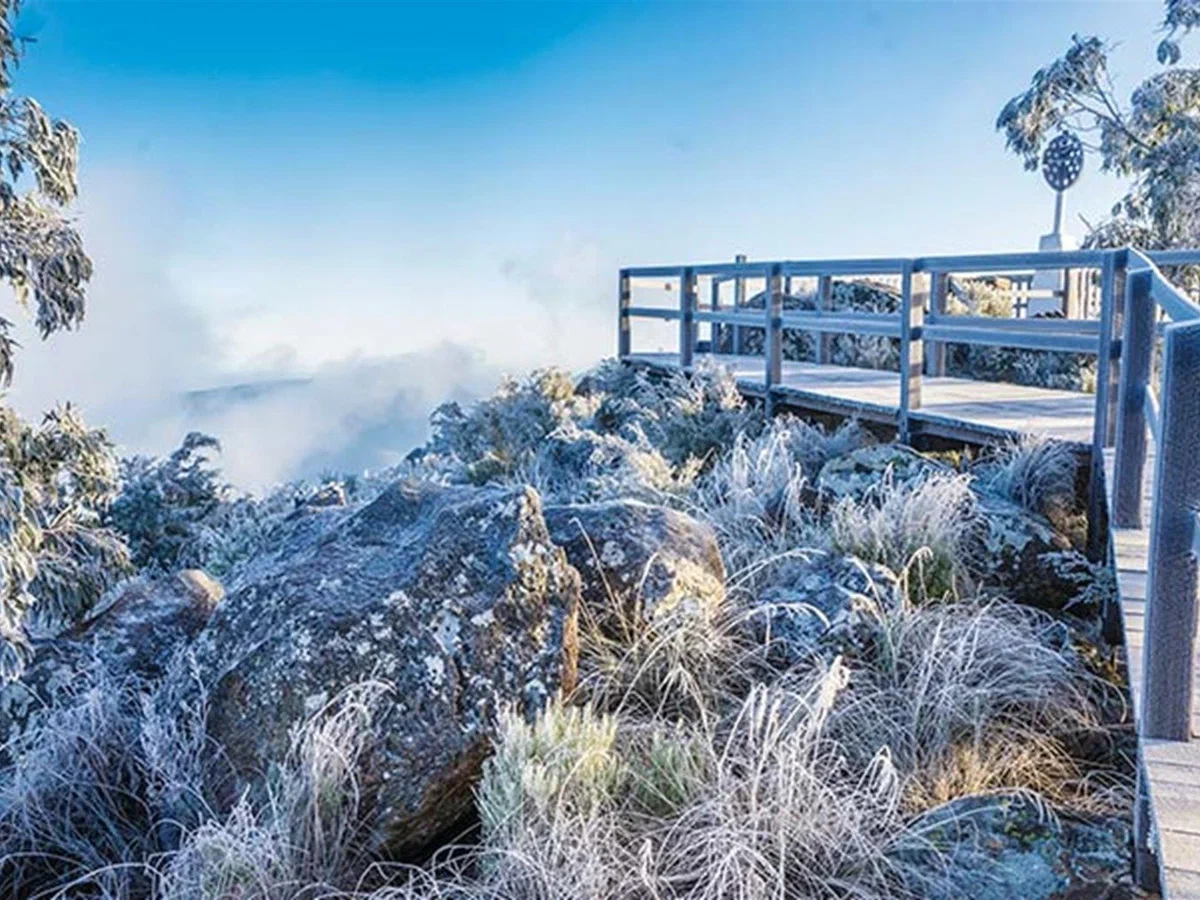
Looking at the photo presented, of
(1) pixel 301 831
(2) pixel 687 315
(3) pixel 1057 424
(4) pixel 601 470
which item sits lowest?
(1) pixel 301 831

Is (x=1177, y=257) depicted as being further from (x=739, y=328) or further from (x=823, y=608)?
(x=739, y=328)

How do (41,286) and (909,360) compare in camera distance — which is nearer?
(41,286)

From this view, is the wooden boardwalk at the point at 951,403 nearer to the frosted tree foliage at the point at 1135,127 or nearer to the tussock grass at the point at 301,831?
the tussock grass at the point at 301,831

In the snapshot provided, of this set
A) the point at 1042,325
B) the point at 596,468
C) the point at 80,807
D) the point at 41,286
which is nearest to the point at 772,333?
the point at 596,468

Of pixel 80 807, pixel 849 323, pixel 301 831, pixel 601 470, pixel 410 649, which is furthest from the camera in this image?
pixel 849 323

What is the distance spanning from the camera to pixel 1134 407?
12.2 feet

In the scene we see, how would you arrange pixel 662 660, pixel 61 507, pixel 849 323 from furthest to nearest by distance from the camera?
pixel 849 323 → pixel 61 507 → pixel 662 660

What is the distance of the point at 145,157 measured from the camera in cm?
898

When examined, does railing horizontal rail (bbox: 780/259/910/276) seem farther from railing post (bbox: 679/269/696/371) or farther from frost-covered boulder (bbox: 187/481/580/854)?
frost-covered boulder (bbox: 187/481/580/854)

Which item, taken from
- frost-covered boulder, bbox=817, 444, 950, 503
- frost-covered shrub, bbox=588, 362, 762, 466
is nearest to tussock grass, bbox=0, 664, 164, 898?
frost-covered boulder, bbox=817, 444, 950, 503

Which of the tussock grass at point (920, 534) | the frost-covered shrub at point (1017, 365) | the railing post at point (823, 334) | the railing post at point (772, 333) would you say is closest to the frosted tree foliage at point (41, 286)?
the tussock grass at point (920, 534)

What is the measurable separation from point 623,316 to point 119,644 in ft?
30.8

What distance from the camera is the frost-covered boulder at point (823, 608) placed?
3311 millimetres

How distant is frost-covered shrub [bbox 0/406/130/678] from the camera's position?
593 cm
